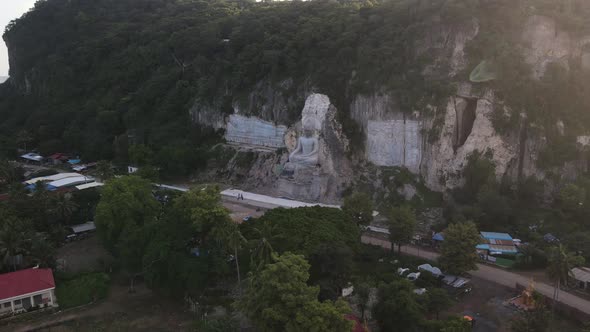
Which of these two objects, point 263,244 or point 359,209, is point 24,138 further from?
point 263,244


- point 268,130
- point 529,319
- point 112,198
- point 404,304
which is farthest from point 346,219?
point 268,130

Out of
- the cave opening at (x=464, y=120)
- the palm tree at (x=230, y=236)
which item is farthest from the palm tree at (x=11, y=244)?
the cave opening at (x=464, y=120)

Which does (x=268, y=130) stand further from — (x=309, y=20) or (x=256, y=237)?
(x=256, y=237)

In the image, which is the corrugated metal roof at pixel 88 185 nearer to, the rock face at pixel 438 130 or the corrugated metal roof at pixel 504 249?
the rock face at pixel 438 130

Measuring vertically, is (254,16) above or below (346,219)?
→ above

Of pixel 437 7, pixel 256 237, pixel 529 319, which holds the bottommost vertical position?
pixel 529 319

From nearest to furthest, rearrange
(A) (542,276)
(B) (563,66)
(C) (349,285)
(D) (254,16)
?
(C) (349,285) < (A) (542,276) < (B) (563,66) < (D) (254,16)

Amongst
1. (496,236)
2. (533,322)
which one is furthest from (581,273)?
(533,322)
